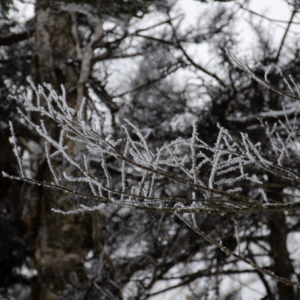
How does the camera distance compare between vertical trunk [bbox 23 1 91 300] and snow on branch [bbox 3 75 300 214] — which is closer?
snow on branch [bbox 3 75 300 214]

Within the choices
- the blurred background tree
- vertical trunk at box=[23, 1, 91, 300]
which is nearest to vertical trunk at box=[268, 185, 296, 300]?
the blurred background tree

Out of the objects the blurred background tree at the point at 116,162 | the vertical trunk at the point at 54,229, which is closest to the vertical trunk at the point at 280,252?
the blurred background tree at the point at 116,162

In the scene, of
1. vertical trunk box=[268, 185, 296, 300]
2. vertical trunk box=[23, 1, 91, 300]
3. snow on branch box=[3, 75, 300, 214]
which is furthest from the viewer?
vertical trunk box=[268, 185, 296, 300]

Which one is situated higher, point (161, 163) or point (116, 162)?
point (116, 162)

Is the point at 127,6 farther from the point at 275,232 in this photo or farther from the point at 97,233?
the point at 275,232

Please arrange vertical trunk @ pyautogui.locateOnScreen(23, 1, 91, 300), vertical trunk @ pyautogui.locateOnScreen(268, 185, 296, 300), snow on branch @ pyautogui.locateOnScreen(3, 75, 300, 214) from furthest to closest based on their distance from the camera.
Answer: vertical trunk @ pyautogui.locateOnScreen(268, 185, 296, 300) → vertical trunk @ pyautogui.locateOnScreen(23, 1, 91, 300) → snow on branch @ pyautogui.locateOnScreen(3, 75, 300, 214)

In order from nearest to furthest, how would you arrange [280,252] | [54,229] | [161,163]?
[161,163] → [54,229] → [280,252]

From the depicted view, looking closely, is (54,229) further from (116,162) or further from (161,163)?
(161,163)

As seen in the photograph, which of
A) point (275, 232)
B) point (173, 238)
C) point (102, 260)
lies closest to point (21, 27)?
point (102, 260)

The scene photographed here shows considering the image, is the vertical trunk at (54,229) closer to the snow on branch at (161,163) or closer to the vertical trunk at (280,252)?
the snow on branch at (161,163)

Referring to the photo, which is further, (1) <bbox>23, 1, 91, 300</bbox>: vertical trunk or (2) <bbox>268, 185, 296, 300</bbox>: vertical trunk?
(2) <bbox>268, 185, 296, 300</bbox>: vertical trunk

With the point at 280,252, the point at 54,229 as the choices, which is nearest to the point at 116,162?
the point at 54,229

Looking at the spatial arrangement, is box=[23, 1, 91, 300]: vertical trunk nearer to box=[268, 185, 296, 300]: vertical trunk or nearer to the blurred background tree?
the blurred background tree

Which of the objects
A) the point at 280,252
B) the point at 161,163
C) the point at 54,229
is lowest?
the point at 54,229
